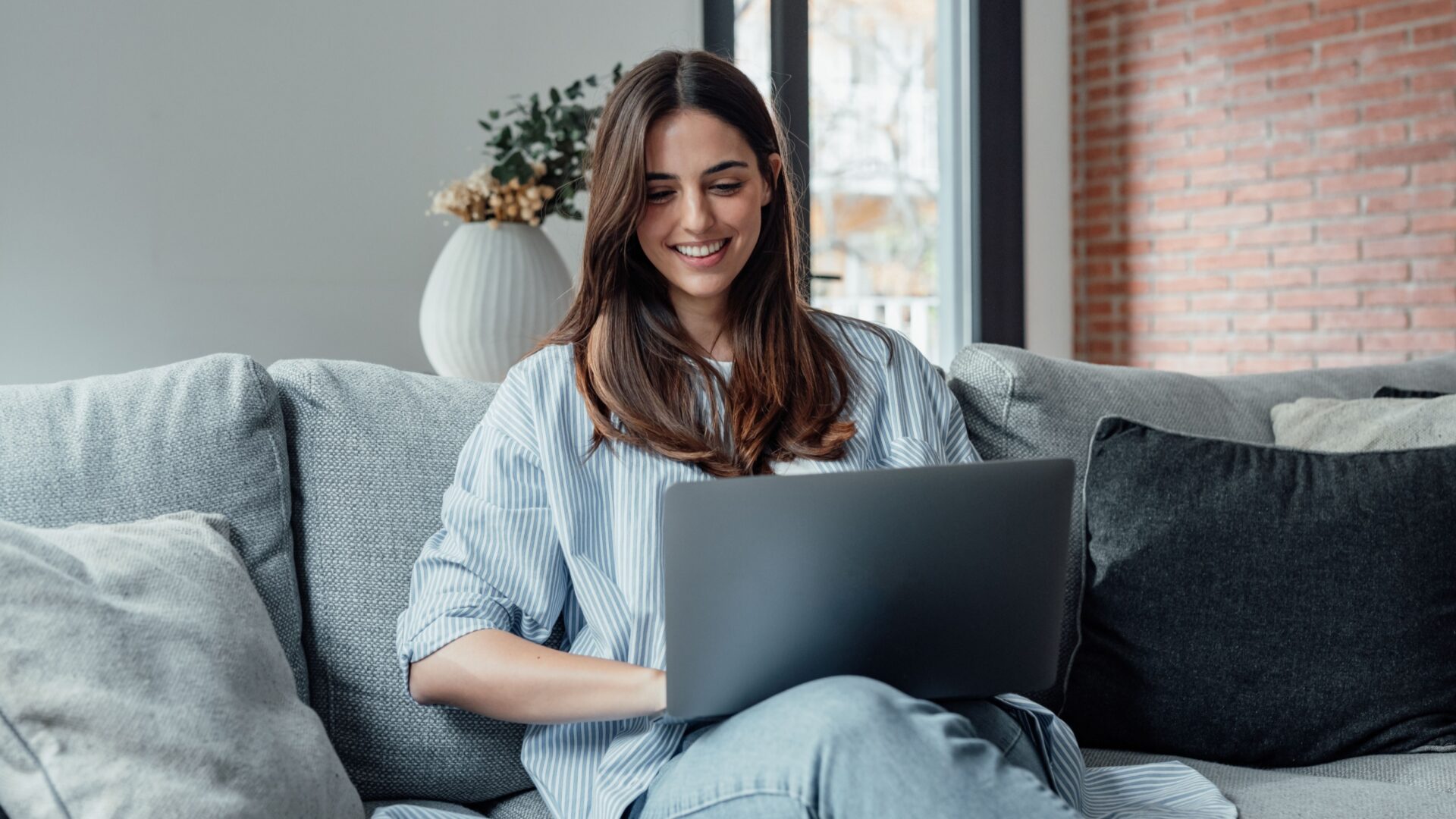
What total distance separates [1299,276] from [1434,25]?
0.82 metres

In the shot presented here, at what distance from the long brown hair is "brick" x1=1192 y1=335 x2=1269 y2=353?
309 centimetres

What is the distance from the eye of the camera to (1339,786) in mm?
1320

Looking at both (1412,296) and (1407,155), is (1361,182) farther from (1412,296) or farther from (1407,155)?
(1412,296)

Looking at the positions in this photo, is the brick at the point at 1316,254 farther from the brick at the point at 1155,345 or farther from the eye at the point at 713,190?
the eye at the point at 713,190

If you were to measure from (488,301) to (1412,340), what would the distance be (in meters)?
3.02

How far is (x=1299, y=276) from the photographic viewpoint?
3.98m

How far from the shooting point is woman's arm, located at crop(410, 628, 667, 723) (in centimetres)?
112

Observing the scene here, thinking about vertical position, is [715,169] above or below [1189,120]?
below

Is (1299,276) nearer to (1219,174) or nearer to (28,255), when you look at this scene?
(1219,174)

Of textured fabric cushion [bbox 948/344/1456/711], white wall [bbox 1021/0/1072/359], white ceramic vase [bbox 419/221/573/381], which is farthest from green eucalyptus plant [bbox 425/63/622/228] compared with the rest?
white wall [bbox 1021/0/1072/359]

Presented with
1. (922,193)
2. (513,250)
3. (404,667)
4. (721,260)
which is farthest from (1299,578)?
(922,193)

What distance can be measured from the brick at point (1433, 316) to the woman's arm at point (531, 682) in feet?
11.3

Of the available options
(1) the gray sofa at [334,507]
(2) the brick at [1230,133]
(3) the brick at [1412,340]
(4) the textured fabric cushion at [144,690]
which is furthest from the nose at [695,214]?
(2) the brick at [1230,133]

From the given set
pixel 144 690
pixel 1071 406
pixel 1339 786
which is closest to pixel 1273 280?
pixel 1071 406
